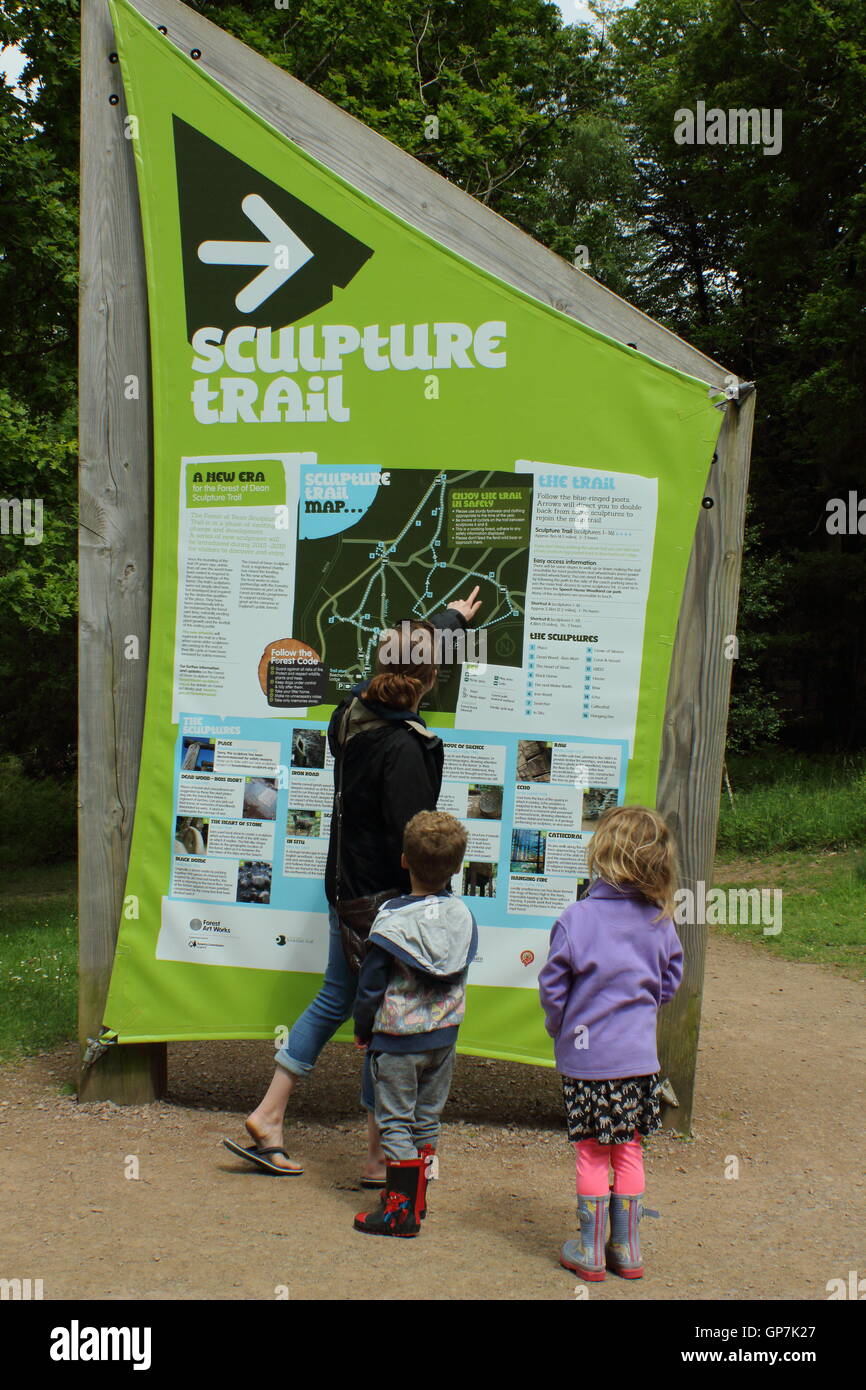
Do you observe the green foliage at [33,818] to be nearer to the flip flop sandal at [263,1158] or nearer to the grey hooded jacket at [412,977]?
the flip flop sandal at [263,1158]

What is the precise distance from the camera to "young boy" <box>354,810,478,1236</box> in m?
3.79

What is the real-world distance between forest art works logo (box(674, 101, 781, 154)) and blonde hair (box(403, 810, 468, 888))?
19.4 m

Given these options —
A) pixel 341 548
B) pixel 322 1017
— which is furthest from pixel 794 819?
pixel 322 1017

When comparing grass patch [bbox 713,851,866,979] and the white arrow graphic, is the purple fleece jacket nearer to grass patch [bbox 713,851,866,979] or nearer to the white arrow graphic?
the white arrow graphic

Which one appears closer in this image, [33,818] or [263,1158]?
[263,1158]

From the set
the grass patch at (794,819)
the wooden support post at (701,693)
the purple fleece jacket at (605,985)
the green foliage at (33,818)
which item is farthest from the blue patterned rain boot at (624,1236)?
the green foliage at (33,818)

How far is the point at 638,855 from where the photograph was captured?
143 inches

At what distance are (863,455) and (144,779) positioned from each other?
20.5 metres

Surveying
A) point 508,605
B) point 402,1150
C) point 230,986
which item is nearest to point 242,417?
point 508,605

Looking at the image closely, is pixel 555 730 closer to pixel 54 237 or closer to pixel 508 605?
pixel 508 605

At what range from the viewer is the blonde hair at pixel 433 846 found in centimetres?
382

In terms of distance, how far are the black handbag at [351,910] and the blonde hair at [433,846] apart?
1.05 feet

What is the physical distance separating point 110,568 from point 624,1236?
324 cm

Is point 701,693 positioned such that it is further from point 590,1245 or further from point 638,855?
point 590,1245
